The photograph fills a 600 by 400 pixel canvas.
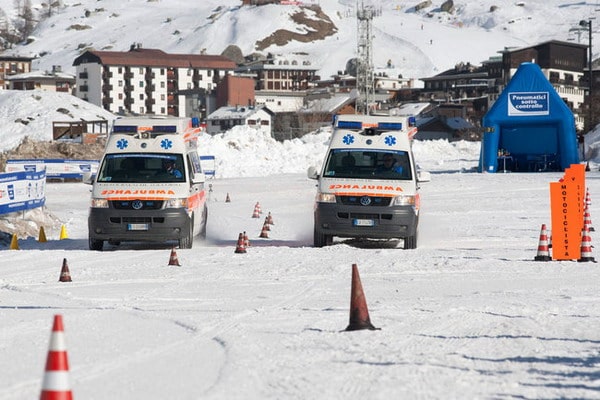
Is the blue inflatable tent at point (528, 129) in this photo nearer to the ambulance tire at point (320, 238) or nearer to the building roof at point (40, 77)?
the ambulance tire at point (320, 238)

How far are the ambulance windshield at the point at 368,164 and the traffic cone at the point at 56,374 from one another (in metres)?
15.5

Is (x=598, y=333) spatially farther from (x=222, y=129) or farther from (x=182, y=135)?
(x=222, y=129)

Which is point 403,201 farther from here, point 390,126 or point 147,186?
point 147,186

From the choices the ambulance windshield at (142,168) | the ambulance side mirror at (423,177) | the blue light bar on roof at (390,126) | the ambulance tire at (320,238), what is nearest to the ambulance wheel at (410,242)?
the ambulance side mirror at (423,177)

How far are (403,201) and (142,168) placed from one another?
491cm

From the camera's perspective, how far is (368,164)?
2147cm

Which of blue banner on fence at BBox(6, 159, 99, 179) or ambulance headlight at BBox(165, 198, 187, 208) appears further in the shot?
blue banner on fence at BBox(6, 159, 99, 179)

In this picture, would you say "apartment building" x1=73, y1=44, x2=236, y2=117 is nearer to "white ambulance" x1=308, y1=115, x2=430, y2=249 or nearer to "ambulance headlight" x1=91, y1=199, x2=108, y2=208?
"white ambulance" x1=308, y1=115, x2=430, y2=249

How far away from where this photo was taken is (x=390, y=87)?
630 ft

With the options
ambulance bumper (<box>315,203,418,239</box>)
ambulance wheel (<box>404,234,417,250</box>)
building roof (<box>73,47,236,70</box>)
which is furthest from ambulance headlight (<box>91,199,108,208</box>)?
building roof (<box>73,47,236,70</box>)

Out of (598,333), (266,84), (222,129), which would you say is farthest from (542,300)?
(266,84)

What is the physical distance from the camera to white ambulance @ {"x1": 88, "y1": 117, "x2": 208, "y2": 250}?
814 inches

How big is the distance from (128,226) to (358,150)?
4.50 metres

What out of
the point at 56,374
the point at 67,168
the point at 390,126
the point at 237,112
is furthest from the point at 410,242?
the point at 237,112
